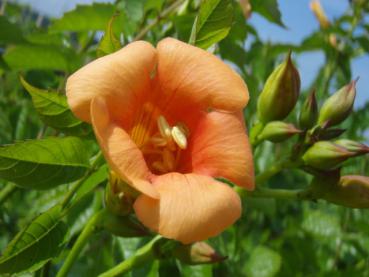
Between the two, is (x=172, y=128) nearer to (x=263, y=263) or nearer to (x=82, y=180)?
(x=82, y=180)

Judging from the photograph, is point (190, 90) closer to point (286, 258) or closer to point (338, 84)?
point (286, 258)

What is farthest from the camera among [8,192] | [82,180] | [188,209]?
[8,192]

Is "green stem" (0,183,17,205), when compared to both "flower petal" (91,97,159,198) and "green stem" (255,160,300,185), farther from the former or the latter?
"green stem" (255,160,300,185)

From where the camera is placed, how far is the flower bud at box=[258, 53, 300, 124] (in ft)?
6.27

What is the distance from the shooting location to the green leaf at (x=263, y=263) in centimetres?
304

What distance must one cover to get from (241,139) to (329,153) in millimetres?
335

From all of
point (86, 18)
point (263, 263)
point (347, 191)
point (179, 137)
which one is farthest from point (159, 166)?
point (263, 263)

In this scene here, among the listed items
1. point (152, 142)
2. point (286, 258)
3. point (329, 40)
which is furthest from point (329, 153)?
point (329, 40)

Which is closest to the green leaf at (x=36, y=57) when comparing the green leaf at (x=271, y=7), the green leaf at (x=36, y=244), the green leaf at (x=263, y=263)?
the green leaf at (x=271, y=7)

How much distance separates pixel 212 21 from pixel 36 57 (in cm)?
127

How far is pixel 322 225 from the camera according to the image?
3707 mm

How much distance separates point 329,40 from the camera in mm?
4273

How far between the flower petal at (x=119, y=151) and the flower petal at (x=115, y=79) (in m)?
0.04

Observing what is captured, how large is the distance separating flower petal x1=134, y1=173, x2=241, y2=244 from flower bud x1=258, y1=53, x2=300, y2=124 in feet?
1.81
